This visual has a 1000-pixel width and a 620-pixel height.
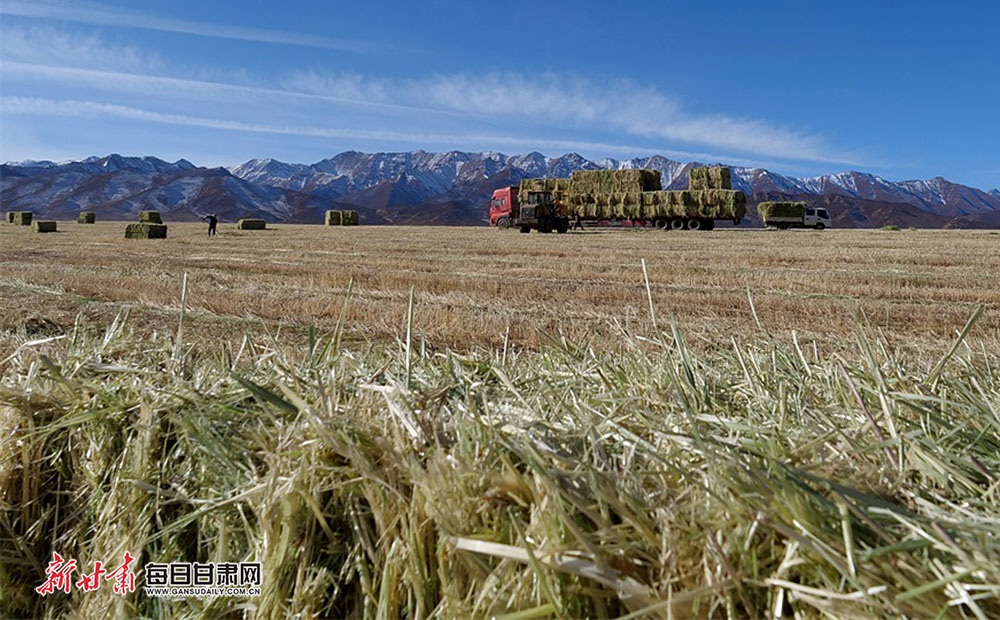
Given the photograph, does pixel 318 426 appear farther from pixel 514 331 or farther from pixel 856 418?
pixel 514 331

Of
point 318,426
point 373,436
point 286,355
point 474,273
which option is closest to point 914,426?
point 373,436

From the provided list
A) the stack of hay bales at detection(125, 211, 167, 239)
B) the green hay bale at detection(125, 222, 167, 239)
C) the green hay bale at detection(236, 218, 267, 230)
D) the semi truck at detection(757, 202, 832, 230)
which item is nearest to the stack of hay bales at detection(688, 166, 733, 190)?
the semi truck at detection(757, 202, 832, 230)

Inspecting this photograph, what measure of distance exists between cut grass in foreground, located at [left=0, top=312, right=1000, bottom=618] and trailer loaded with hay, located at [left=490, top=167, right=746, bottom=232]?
3217 centimetres

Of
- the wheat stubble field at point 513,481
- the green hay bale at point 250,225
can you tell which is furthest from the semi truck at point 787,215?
the wheat stubble field at point 513,481

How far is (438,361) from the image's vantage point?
7.27ft

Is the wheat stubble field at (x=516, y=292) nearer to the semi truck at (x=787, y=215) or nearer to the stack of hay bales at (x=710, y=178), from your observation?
the stack of hay bales at (x=710, y=178)

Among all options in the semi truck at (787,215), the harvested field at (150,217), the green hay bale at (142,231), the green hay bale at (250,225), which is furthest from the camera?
the semi truck at (787,215)

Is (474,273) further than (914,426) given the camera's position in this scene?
Yes

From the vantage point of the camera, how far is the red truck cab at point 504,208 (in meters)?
35.5

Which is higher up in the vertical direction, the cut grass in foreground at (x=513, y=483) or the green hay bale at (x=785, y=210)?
the green hay bale at (x=785, y=210)

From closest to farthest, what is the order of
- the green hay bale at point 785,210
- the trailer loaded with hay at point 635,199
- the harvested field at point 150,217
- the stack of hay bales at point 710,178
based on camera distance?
the harvested field at point 150,217 → the trailer loaded with hay at point 635,199 → the stack of hay bales at point 710,178 → the green hay bale at point 785,210

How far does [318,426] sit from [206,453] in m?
0.39

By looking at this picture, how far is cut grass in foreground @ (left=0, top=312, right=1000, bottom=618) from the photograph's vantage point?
102cm

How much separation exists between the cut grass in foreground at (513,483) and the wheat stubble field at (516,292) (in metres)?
1.93
